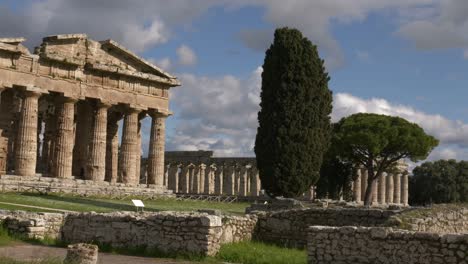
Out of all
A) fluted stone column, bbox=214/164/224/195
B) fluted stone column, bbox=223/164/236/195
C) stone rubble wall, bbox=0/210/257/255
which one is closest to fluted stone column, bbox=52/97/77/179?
stone rubble wall, bbox=0/210/257/255

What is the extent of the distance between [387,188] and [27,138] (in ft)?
183

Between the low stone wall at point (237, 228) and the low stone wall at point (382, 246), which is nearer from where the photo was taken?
the low stone wall at point (382, 246)

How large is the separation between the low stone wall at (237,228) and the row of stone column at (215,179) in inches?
2140

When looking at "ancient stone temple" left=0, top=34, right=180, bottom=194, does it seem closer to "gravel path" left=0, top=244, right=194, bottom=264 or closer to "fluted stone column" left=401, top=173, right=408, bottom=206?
"gravel path" left=0, top=244, right=194, bottom=264

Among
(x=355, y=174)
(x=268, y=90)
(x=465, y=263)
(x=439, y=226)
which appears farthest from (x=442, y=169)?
(x=465, y=263)

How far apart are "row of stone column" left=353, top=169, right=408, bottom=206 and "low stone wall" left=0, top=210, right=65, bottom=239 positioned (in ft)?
207

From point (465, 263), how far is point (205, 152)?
6628cm

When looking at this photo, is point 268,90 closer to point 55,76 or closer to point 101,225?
point 55,76

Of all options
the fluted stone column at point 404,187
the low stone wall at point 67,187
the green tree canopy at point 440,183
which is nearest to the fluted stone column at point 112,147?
the low stone wall at point 67,187

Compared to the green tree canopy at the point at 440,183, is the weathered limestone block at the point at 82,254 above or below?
below

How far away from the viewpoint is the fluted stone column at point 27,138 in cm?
4469

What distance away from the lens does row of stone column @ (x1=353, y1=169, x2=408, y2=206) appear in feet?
272

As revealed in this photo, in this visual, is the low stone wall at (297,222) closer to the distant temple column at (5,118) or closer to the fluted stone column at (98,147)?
the distant temple column at (5,118)

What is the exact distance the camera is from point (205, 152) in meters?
79.4
